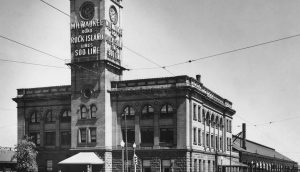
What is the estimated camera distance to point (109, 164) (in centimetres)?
5312

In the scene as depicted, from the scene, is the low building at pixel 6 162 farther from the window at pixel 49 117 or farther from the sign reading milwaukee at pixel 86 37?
the sign reading milwaukee at pixel 86 37

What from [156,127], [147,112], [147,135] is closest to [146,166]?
[147,135]

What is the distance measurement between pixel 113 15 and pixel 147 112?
12945 mm

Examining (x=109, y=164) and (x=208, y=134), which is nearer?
(x=109, y=164)

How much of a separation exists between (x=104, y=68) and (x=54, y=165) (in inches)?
540

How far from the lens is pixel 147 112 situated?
53.2m

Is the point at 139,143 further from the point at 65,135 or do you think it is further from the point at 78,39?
the point at 78,39

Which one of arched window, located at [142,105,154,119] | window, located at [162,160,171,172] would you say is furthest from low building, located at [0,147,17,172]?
window, located at [162,160,171,172]

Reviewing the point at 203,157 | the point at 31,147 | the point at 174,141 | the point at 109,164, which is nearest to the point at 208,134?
the point at 203,157

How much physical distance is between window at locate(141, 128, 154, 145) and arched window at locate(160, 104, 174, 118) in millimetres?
2264

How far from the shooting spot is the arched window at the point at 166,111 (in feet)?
171

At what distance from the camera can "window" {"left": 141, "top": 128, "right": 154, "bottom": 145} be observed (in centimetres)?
5262

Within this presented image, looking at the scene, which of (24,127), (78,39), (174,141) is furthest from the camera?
(24,127)

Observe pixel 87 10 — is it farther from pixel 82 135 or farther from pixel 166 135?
pixel 166 135
